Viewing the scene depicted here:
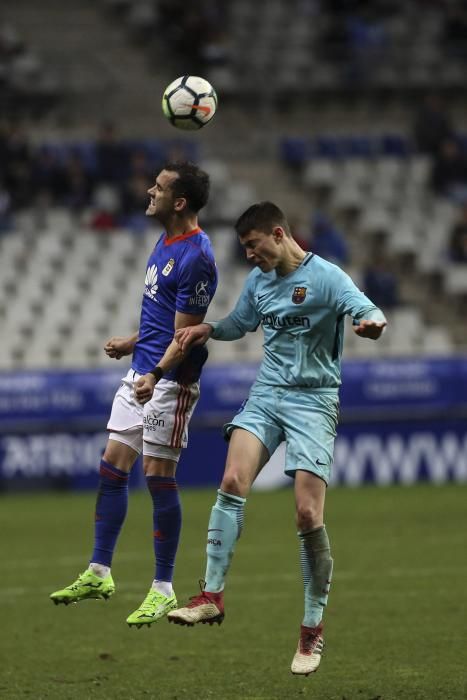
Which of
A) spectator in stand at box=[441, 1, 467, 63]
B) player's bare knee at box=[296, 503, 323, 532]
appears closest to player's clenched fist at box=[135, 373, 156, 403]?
player's bare knee at box=[296, 503, 323, 532]

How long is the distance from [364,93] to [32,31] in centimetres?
569

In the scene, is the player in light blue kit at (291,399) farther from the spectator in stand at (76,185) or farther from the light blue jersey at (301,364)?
the spectator in stand at (76,185)

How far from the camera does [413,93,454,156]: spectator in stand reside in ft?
81.5

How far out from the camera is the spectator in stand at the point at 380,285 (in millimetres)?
22047

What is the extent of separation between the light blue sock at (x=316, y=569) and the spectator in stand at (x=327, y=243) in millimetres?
14184

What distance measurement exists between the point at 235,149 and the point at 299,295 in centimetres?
1718

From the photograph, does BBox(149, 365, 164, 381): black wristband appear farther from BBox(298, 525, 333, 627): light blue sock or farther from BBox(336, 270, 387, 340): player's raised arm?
BBox(298, 525, 333, 627): light blue sock

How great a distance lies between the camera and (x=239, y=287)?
21.8m

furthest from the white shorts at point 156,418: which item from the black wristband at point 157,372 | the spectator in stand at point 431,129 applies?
the spectator in stand at point 431,129

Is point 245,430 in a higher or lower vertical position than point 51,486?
higher

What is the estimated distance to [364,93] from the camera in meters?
26.1

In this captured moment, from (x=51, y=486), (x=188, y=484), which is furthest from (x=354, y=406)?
(x=51, y=486)

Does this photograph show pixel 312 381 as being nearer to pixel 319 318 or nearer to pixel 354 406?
pixel 319 318

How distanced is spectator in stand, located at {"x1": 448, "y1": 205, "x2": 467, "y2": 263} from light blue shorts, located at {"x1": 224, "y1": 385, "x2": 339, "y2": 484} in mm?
15219
